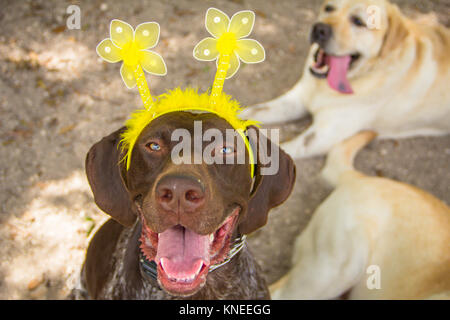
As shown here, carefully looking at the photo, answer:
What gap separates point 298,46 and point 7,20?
3.20 m

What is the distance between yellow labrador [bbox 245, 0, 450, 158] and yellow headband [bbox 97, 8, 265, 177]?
2.05m

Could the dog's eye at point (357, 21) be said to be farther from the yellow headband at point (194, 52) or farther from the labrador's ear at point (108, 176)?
the labrador's ear at point (108, 176)

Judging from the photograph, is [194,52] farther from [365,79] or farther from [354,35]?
[365,79]

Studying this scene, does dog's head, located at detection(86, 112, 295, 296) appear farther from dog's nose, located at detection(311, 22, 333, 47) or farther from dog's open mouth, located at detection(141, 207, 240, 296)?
dog's nose, located at detection(311, 22, 333, 47)

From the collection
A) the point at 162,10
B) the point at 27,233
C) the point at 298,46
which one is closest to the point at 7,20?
the point at 162,10

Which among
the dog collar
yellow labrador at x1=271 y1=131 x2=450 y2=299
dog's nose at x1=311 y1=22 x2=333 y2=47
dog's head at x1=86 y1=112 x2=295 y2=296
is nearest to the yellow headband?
dog's head at x1=86 y1=112 x2=295 y2=296

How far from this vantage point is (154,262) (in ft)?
6.77

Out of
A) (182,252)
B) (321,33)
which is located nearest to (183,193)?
(182,252)

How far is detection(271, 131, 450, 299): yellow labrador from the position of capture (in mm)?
2580

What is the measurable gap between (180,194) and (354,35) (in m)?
2.67

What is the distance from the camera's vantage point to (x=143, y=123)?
6.55 ft

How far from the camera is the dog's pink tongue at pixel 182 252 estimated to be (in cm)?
190
